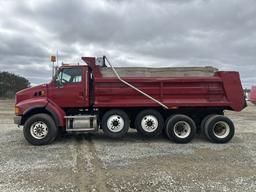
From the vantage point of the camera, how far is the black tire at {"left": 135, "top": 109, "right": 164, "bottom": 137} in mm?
9242

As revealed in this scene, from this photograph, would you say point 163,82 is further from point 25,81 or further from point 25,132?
point 25,81

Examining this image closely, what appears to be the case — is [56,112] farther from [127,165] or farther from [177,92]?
[177,92]

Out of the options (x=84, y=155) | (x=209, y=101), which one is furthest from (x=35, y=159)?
(x=209, y=101)

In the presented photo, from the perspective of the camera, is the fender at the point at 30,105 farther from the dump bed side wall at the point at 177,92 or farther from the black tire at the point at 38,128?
the dump bed side wall at the point at 177,92

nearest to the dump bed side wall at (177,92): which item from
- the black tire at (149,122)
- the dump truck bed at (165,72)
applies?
the dump truck bed at (165,72)

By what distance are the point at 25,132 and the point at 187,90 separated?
5217 millimetres

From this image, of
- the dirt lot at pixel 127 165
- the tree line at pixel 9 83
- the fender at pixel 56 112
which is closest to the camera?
the dirt lot at pixel 127 165

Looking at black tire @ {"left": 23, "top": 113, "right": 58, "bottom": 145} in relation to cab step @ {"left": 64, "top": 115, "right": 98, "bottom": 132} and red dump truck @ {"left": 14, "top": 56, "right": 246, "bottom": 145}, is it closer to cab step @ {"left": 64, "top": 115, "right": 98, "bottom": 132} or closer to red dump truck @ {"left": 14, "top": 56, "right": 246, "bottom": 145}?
red dump truck @ {"left": 14, "top": 56, "right": 246, "bottom": 145}

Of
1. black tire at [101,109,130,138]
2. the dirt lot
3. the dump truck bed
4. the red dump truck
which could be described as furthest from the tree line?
the dump truck bed

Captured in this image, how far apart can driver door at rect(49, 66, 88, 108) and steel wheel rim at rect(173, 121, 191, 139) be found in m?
3.01

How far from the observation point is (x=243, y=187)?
519 cm

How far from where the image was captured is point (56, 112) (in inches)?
350

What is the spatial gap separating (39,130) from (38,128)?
0.22ft

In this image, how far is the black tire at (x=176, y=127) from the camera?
909cm
